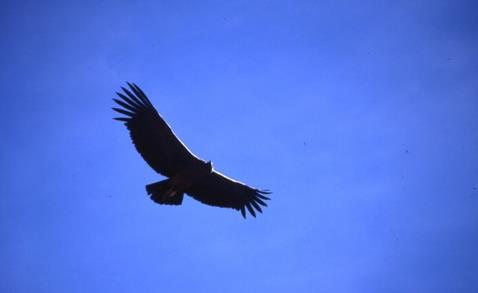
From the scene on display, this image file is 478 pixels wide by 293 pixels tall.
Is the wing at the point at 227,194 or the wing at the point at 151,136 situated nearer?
the wing at the point at 151,136

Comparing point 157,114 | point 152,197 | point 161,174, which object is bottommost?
point 152,197

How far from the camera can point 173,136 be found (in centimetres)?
1270

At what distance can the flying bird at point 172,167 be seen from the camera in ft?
40.9

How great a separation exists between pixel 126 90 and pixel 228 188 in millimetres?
4445

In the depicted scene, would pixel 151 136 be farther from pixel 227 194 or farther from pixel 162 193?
pixel 227 194

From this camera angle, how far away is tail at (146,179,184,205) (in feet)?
41.3

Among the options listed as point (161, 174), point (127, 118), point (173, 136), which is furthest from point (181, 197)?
point (127, 118)

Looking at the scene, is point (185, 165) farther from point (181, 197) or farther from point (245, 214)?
point (245, 214)

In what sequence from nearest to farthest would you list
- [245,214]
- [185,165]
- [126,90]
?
1. [126,90]
2. [185,165]
3. [245,214]

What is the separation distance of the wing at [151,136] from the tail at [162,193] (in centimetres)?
52

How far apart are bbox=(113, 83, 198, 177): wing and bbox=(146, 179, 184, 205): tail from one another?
52 cm

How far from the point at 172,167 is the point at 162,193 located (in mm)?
935

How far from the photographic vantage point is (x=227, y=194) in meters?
14.1

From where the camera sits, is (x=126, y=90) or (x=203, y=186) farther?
(x=203, y=186)
